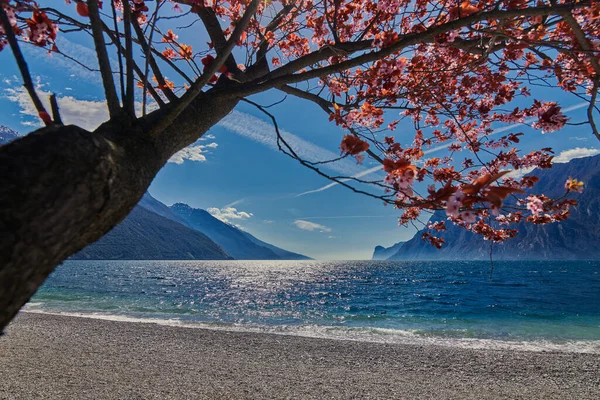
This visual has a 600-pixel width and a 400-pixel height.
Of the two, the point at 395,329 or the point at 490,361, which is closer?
the point at 490,361

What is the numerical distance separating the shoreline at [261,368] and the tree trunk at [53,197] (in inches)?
278

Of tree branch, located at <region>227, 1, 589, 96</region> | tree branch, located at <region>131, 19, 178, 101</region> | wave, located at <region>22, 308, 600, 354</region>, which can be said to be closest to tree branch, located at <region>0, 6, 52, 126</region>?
tree branch, located at <region>131, 19, 178, 101</region>

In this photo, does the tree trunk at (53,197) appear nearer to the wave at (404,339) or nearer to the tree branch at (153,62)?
the tree branch at (153,62)

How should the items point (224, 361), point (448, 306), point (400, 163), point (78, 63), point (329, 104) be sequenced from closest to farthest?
point (400, 163), point (78, 63), point (329, 104), point (224, 361), point (448, 306)

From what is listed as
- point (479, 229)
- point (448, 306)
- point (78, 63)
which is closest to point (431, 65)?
point (479, 229)

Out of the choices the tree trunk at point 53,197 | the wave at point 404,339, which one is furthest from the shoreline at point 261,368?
the tree trunk at point 53,197

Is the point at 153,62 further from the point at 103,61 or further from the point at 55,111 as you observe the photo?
the point at 55,111

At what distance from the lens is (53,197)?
114 cm

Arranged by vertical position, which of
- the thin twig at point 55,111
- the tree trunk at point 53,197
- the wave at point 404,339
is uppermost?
the thin twig at point 55,111

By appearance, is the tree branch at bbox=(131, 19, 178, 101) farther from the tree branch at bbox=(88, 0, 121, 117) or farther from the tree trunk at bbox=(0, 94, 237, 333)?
the tree trunk at bbox=(0, 94, 237, 333)

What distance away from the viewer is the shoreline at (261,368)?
7379mm

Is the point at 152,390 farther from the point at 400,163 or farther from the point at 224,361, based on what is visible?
the point at 400,163

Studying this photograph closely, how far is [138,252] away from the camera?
198250 mm

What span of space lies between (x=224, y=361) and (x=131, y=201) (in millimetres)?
9660
